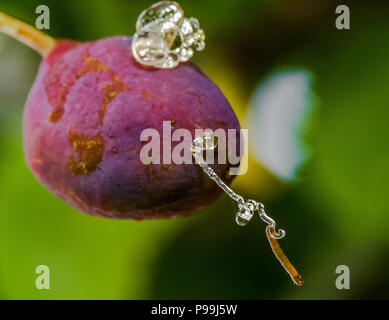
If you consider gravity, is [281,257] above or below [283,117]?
below

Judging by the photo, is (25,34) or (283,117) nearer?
(25,34)

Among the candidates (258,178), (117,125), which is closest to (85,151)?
(117,125)

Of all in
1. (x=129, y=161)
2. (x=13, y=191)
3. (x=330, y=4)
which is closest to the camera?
(x=129, y=161)

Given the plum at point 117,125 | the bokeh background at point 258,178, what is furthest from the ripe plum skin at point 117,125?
the bokeh background at point 258,178

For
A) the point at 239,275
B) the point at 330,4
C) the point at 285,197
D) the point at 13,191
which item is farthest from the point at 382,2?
the point at 13,191

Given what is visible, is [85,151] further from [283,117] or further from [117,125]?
[283,117]

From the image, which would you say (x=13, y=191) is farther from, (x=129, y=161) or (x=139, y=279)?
(x=129, y=161)

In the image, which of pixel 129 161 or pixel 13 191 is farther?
pixel 13 191

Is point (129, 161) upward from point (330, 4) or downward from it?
downward
